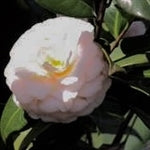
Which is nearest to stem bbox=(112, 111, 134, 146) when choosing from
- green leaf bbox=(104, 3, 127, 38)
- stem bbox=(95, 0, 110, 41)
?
green leaf bbox=(104, 3, 127, 38)

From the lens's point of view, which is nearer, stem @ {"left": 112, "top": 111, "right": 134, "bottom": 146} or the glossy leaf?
the glossy leaf

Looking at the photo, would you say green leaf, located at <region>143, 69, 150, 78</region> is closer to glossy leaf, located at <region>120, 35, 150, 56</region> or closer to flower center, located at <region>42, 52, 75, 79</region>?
glossy leaf, located at <region>120, 35, 150, 56</region>

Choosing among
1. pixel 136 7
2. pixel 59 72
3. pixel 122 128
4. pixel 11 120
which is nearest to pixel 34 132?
pixel 11 120

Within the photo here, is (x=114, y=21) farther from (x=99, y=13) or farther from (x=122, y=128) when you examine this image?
(x=122, y=128)

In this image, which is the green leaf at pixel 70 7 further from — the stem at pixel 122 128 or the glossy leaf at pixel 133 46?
the stem at pixel 122 128

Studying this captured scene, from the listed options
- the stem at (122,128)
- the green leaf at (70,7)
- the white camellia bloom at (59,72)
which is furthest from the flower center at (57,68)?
the stem at (122,128)

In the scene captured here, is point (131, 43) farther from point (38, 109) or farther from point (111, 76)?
point (38, 109)
